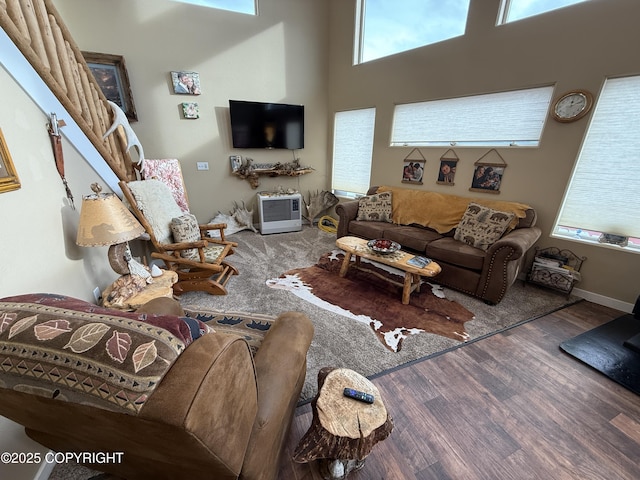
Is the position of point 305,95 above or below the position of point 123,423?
above

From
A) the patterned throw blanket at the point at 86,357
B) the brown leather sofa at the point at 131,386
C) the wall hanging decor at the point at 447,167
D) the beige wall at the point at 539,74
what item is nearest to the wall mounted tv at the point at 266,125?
the beige wall at the point at 539,74

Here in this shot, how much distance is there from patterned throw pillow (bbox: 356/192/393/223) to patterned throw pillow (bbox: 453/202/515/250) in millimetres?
964

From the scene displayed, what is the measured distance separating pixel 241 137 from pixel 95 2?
83.2 inches

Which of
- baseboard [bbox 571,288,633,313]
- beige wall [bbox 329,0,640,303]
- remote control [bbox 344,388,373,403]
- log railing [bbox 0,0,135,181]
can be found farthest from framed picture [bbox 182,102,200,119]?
baseboard [bbox 571,288,633,313]

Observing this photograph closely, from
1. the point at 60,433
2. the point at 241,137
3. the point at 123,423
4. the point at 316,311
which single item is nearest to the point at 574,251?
the point at 316,311

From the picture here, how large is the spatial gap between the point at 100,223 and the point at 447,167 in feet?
11.9

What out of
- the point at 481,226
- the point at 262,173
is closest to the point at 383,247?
the point at 481,226

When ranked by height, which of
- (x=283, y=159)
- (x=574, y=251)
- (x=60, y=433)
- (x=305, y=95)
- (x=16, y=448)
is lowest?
(x=16, y=448)

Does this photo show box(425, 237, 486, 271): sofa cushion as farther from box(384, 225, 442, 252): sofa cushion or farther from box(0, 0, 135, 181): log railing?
box(0, 0, 135, 181): log railing

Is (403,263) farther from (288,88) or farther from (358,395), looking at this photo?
(288,88)

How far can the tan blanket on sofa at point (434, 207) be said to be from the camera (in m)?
2.85

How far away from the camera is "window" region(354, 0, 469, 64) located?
9.98 feet

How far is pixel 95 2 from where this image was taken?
300cm

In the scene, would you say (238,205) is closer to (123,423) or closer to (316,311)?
(316,311)
